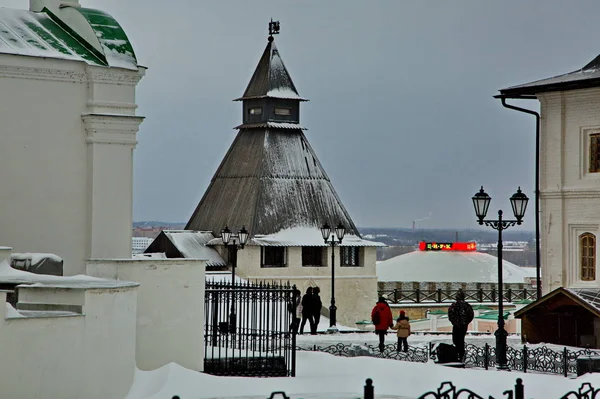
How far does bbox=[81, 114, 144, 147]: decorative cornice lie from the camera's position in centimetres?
2208

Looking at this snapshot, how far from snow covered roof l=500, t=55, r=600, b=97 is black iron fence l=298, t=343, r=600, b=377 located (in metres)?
9.36

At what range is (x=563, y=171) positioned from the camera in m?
36.4

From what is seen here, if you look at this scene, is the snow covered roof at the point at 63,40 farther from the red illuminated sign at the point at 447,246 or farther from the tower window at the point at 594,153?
the red illuminated sign at the point at 447,246

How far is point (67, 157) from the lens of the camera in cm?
2212

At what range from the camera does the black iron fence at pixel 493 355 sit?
2380cm

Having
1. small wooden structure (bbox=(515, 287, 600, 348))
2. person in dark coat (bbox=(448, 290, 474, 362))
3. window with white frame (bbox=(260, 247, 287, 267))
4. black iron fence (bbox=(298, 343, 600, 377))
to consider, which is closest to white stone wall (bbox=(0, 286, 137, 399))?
black iron fence (bbox=(298, 343, 600, 377))

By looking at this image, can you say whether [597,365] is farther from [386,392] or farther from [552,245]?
[552,245]

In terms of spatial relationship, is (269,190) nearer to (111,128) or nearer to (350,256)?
(350,256)

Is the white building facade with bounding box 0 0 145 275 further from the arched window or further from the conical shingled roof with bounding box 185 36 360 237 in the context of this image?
the conical shingled roof with bounding box 185 36 360 237

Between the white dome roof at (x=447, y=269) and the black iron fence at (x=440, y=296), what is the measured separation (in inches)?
456

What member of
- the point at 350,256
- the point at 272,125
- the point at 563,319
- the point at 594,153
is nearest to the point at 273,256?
the point at 350,256

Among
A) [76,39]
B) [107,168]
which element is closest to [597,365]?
[107,168]

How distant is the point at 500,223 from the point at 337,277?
35.2 m

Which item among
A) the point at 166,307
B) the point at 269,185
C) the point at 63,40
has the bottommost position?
the point at 166,307
